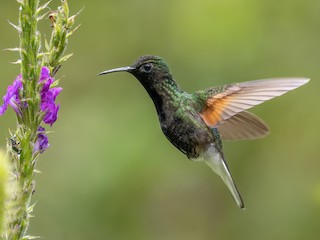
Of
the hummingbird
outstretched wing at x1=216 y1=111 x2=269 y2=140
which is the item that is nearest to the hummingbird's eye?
the hummingbird

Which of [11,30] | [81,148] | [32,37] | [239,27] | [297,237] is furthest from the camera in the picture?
[11,30]

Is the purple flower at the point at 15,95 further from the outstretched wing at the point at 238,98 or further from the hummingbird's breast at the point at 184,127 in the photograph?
the hummingbird's breast at the point at 184,127

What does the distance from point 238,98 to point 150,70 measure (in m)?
0.58

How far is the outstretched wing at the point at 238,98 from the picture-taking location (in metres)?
3.14

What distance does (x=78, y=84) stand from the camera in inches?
244

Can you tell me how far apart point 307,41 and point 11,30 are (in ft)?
10.9

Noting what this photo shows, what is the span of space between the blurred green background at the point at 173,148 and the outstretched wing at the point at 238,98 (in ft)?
5.76

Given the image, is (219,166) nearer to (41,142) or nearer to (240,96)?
(240,96)

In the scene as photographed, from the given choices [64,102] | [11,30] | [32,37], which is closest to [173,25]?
[64,102]

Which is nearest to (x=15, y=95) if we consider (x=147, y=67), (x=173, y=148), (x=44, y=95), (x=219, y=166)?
(x=44, y=95)

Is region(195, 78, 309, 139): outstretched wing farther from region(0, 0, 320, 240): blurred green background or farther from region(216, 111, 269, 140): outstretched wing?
region(0, 0, 320, 240): blurred green background

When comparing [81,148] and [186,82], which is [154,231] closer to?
→ [81,148]

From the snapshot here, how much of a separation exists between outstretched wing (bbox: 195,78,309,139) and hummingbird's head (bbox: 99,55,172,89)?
0.34 metres

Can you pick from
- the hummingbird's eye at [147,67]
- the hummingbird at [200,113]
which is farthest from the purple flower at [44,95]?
the hummingbird's eye at [147,67]
